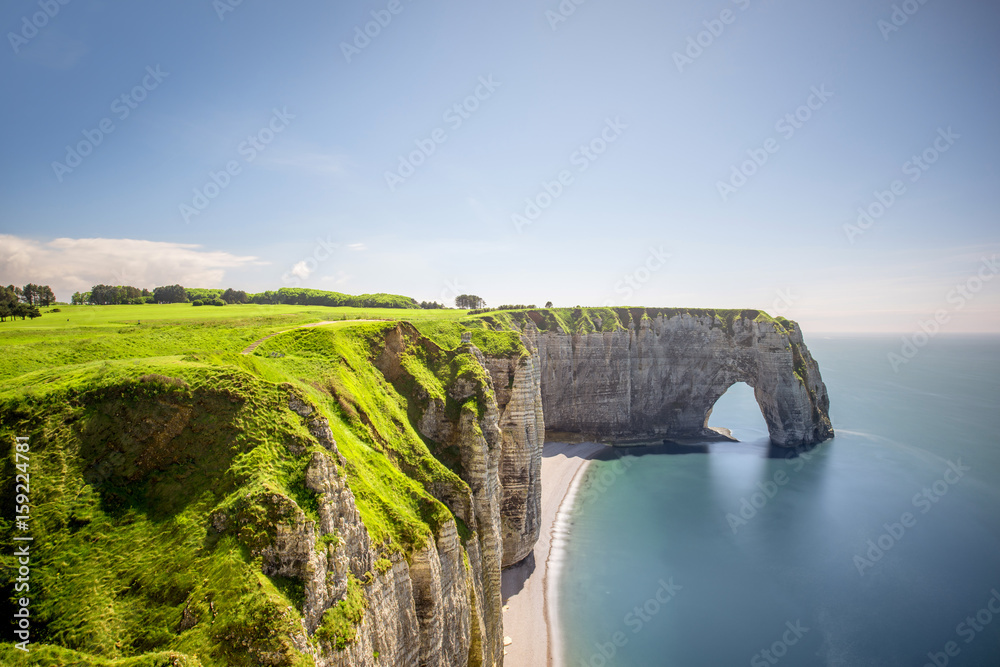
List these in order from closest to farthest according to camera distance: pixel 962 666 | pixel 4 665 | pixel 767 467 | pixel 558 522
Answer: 1. pixel 4 665
2. pixel 962 666
3. pixel 558 522
4. pixel 767 467

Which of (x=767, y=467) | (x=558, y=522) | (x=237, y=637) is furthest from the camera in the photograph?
(x=767, y=467)

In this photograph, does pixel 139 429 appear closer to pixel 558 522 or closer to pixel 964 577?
pixel 558 522

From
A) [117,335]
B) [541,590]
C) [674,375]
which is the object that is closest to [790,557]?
[541,590]

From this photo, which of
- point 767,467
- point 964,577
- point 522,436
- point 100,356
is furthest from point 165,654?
point 767,467

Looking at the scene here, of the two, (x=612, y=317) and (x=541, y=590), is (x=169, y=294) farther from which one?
(x=612, y=317)

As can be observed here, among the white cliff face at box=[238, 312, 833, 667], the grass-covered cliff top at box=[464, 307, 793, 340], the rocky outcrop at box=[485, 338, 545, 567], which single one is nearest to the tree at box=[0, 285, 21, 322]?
the white cliff face at box=[238, 312, 833, 667]

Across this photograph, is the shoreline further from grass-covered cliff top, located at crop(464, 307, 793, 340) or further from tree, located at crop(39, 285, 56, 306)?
tree, located at crop(39, 285, 56, 306)

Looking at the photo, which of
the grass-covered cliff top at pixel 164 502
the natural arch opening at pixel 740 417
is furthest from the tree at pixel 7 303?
the natural arch opening at pixel 740 417

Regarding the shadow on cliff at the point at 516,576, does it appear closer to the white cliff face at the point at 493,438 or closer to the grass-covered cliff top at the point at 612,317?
the white cliff face at the point at 493,438
